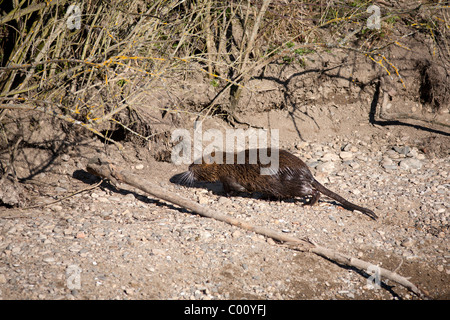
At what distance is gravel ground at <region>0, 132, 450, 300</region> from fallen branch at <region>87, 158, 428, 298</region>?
0.13 m

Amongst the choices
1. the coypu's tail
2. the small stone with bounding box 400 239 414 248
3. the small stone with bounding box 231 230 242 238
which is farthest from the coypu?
the small stone with bounding box 231 230 242 238

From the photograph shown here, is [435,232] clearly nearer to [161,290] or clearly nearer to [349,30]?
[161,290]

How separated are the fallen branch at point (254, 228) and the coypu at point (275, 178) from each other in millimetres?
950

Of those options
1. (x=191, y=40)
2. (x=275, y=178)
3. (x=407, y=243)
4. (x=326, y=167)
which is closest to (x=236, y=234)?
(x=275, y=178)

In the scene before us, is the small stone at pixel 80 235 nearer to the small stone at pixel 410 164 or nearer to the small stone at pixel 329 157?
the small stone at pixel 329 157

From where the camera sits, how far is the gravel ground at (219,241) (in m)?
3.97

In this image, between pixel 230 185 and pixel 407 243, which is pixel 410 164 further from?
pixel 230 185

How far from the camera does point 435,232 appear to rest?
16.7ft

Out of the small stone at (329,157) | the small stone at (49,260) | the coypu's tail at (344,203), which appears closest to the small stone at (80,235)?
the small stone at (49,260)

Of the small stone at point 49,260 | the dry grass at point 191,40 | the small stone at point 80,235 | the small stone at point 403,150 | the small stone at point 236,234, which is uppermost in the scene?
the dry grass at point 191,40

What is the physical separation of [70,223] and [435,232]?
4.32 m

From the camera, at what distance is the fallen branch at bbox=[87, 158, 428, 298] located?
4.07 metres

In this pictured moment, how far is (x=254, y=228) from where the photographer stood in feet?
15.6

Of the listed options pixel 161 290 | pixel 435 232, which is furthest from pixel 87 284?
pixel 435 232
